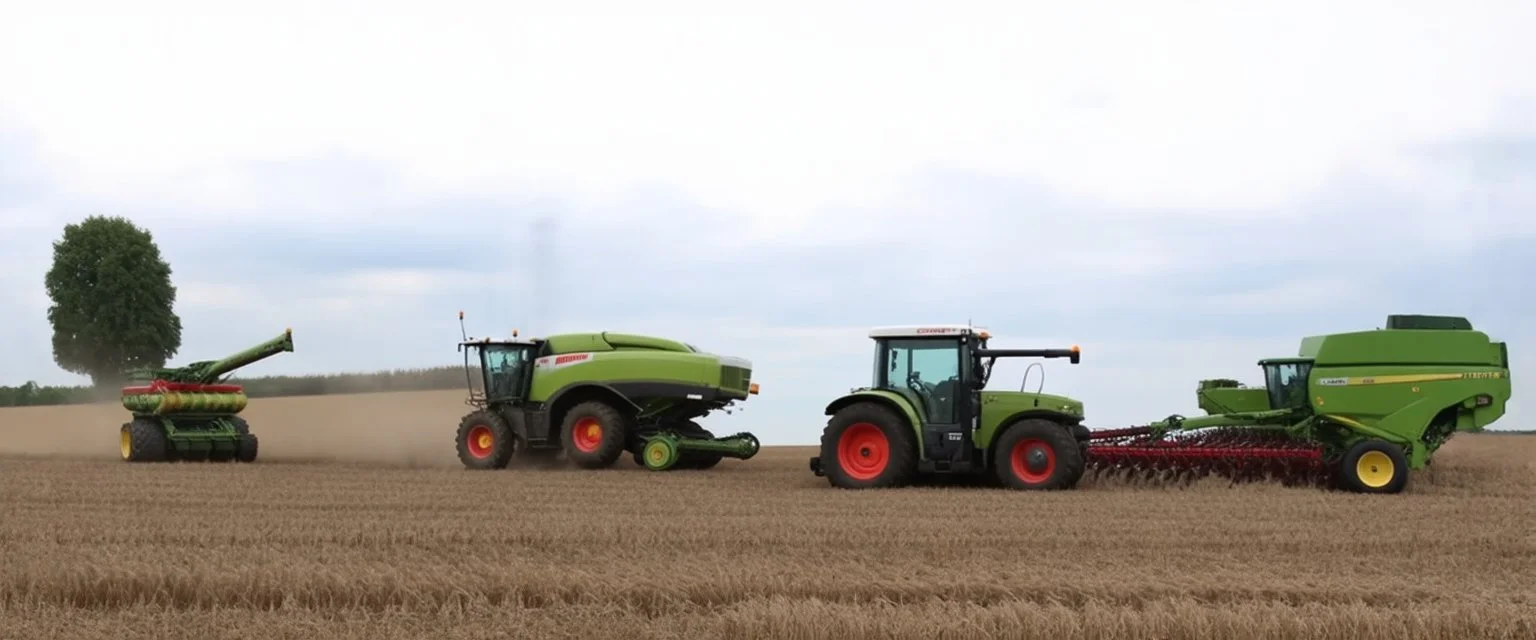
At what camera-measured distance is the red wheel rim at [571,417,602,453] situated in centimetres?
1819

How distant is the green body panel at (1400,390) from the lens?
49.2 feet

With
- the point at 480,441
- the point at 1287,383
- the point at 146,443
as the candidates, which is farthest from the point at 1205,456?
the point at 146,443

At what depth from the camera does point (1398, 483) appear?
14438mm

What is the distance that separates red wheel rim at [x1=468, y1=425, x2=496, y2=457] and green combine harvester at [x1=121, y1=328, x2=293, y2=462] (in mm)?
4098

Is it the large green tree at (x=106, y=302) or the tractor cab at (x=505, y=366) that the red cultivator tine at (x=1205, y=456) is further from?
the large green tree at (x=106, y=302)

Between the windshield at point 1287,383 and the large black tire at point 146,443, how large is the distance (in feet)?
49.1

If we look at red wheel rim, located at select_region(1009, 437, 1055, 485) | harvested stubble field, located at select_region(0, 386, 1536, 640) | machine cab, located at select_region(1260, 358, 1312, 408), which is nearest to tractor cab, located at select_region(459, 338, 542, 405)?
harvested stubble field, located at select_region(0, 386, 1536, 640)

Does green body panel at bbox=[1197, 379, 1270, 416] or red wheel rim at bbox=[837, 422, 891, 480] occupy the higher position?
green body panel at bbox=[1197, 379, 1270, 416]

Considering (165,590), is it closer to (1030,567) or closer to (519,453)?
(1030,567)

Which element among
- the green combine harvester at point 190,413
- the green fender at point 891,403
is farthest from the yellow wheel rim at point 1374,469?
the green combine harvester at point 190,413

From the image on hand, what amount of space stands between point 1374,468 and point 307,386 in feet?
78.6

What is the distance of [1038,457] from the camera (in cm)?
1459

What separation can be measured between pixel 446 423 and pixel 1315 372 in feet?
42.7

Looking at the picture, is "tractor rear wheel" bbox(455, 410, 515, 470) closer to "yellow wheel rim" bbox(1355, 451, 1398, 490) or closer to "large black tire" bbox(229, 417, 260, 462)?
"large black tire" bbox(229, 417, 260, 462)
